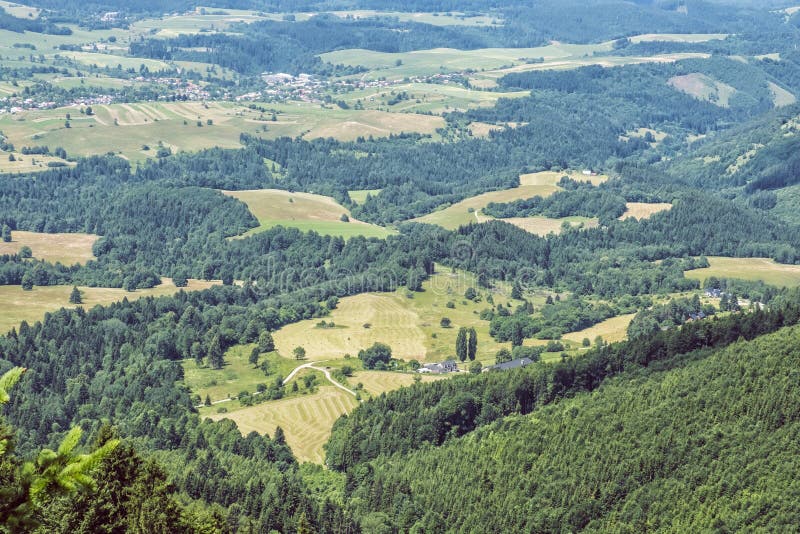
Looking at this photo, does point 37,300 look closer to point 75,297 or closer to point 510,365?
point 75,297

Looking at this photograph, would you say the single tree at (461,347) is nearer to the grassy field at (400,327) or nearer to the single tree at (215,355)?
the grassy field at (400,327)

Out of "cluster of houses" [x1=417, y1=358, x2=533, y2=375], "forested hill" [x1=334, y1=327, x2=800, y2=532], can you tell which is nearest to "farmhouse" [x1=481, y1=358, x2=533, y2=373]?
"cluster of houses" [x1=417, y1=358, x2=533, y2=375]

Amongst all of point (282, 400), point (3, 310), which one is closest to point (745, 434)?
point (282, 400)

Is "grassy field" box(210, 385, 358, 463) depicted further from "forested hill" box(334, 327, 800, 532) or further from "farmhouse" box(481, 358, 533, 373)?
"farmhouse" box(481, 358, 533, 373)

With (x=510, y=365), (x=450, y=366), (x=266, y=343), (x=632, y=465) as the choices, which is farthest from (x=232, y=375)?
(x=632, y=465)

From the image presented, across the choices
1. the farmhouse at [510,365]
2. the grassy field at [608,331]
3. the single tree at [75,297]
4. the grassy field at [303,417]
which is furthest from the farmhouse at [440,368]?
the single tree at [75,297]

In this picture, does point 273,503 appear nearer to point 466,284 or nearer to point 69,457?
point 69,457

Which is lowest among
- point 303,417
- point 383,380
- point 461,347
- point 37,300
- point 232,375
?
point 37,300
